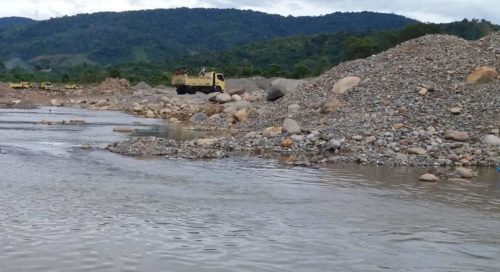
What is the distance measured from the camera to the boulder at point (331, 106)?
71.0 ft

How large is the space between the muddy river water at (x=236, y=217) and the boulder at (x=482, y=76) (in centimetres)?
675

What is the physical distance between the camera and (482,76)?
844 inches

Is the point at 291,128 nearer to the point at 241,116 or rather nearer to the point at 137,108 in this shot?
the point at 241,116

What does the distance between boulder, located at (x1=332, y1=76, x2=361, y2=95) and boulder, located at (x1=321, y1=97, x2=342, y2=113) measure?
4.47 ft

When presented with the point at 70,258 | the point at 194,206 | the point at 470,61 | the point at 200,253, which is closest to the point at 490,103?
the point at 470,61

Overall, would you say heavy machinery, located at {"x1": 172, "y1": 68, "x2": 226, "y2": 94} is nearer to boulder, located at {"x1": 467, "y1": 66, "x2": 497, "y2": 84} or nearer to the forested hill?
boulder, located at {"x1": 467, "y1": 66, "x2": 497, "y2": 84}

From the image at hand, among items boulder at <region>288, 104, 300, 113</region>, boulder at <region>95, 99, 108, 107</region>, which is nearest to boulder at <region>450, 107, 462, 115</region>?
boulder at <region>288, 104, 300, 113</region>

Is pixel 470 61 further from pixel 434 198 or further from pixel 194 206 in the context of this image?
pixel 194 206

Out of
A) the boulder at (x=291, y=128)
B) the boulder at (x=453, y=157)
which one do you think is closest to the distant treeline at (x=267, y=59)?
the boulder at (x=291, y=128)

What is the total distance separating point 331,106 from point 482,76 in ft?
17.5

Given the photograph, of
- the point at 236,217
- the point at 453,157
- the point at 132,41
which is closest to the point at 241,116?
the point at 453,157

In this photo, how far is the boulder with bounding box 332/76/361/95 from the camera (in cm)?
2348

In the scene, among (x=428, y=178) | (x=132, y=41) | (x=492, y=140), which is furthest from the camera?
(x=132, y=41)

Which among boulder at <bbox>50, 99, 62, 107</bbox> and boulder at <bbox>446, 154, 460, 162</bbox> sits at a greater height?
boulder at <bbox>50, 99, 62, 107</bbox>
